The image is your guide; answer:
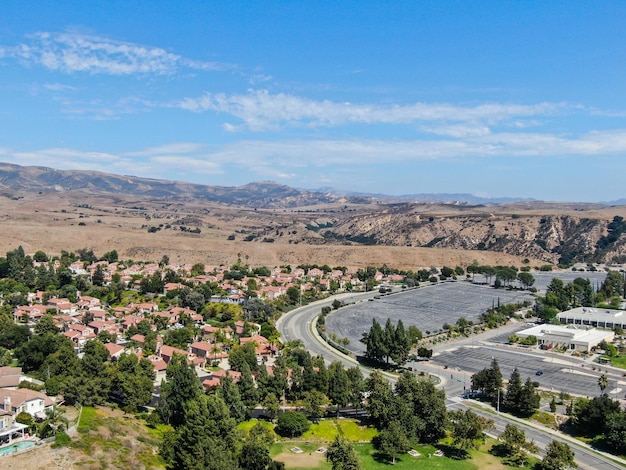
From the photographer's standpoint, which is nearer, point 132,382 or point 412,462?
point 412,462

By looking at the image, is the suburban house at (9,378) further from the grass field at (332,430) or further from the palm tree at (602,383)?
the palm tree at (602,383)

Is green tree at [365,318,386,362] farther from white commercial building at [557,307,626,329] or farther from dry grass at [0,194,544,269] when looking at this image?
dry grass at [0,194,544,269]

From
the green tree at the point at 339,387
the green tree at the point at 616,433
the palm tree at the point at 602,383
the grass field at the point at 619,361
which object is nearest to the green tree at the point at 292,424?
the green tree at the point at 339,387

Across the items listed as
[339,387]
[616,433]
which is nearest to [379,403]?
[339,387]

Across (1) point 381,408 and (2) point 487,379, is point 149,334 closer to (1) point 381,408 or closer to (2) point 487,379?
(1) point 381,408

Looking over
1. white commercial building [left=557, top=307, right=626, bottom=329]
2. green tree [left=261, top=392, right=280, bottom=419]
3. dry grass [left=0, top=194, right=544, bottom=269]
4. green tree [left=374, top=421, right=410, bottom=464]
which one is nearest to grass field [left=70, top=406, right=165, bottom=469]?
green tree [left=261, top=392, right=280, bottom=419]

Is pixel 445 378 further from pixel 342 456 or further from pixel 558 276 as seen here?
pixel 558 276

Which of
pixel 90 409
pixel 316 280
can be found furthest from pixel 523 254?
pixel 90 409
